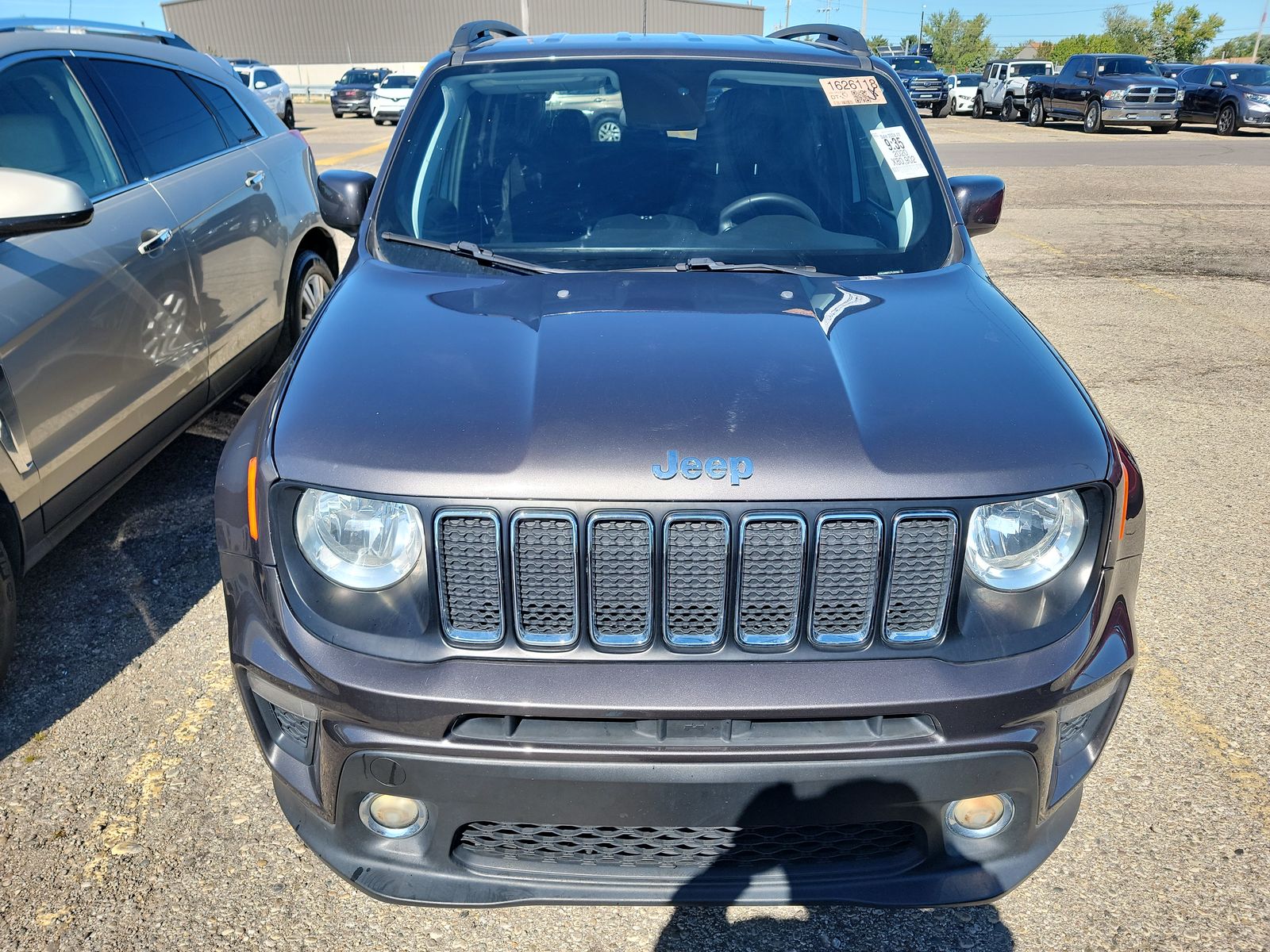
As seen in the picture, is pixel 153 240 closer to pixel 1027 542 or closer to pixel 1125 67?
pixel 1027 542

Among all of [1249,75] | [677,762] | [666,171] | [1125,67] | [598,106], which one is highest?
[598,106]

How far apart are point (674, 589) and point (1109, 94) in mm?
26223

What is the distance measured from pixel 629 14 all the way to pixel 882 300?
70.5 meters

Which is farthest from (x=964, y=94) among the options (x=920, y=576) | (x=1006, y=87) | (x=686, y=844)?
(x=686, y=844)

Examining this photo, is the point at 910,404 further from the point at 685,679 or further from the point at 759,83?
the point at 759,83

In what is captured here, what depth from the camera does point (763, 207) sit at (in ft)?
10.2

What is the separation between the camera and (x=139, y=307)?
3.56 m

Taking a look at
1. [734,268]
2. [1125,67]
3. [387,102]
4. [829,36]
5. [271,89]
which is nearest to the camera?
[734,268]

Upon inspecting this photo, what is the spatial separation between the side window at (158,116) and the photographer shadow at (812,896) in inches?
131

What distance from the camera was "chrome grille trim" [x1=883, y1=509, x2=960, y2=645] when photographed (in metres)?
1.92

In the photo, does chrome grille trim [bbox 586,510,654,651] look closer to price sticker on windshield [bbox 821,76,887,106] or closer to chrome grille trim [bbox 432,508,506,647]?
chrome grille trim [bbox 432,508,506,647]

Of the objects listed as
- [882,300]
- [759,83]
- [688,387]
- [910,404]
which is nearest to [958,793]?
[910,404]

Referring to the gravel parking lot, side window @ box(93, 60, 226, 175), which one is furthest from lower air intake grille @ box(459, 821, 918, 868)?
side window @ box(93, 60, 226, 175)

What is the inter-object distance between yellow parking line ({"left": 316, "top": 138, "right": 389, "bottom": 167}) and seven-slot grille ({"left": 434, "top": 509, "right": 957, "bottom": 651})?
15.0 metres
